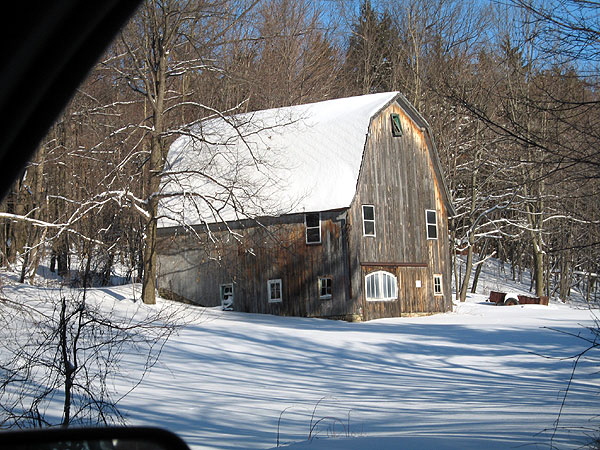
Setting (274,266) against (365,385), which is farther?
(274,266)

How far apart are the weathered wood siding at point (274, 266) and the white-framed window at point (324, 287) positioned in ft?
0.49

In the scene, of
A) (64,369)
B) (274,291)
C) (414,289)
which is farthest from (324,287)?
(64,369)

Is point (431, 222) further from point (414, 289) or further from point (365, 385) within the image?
point (365, 385)

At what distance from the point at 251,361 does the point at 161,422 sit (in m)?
7.09

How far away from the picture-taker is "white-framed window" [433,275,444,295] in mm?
31984

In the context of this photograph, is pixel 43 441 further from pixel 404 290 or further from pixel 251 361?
pixel 404 290

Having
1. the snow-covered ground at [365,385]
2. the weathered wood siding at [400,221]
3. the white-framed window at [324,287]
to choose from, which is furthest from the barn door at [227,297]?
the weathered wood siding at [400,221]

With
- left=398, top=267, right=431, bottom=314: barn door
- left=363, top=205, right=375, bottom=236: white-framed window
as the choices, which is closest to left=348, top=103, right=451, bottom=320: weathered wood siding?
left=398, top=267, right=431, bottom=314: barn door

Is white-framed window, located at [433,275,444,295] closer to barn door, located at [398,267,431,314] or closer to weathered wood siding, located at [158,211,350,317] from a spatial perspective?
barn door, located at [398,267,431,314]

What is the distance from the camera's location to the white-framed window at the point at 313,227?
1131 inches

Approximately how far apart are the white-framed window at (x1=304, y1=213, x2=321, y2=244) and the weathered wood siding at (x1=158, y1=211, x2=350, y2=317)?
0.16 m

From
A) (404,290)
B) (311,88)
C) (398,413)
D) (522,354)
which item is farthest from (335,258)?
(311,88)

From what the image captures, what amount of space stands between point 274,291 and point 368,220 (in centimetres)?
479

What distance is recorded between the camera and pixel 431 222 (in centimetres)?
3259
